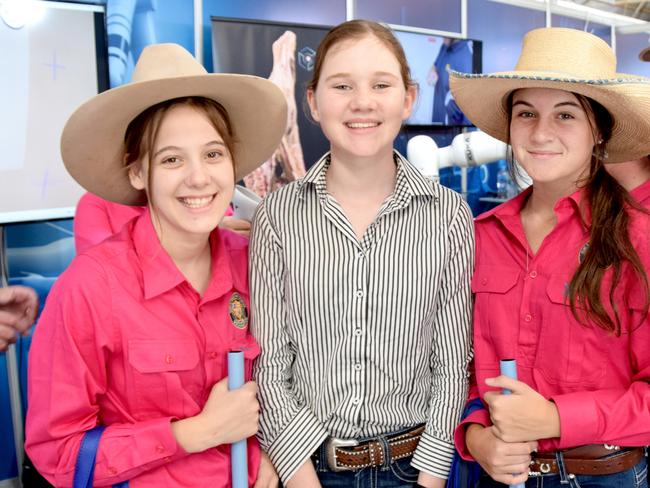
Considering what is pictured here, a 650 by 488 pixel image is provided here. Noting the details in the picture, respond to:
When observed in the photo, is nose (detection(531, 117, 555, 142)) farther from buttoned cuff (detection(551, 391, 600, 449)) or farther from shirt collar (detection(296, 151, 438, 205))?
buttoned cuff (detection(551, 391, 600, 449))

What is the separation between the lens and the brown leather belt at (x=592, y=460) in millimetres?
1461

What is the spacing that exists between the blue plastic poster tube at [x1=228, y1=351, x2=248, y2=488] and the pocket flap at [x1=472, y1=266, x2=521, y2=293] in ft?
2.03

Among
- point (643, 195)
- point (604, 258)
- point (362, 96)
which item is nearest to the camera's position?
point (604, 258)

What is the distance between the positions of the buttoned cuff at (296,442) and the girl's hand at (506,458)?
378 mm

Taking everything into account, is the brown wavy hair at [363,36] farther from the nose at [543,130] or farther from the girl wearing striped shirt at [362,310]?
the nose at [543,130]

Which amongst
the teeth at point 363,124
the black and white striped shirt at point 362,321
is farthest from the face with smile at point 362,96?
the black and white striped shirt at point 362,321

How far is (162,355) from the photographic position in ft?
4.72

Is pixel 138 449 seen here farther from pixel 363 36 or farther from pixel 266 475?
pixel 363 36

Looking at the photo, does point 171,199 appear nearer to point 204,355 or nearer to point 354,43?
point 204,355

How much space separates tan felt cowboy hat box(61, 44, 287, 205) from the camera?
1464mm

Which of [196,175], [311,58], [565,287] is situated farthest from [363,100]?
[311,58]

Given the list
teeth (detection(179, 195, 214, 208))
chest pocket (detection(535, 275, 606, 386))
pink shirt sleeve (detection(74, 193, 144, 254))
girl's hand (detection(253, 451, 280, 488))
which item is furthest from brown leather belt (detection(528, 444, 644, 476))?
pink shirt sleeve (detection(74, 193, 144, 254))

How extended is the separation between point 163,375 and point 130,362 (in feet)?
0.26

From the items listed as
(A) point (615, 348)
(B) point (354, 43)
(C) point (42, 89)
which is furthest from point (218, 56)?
(A) point (615, 348)
